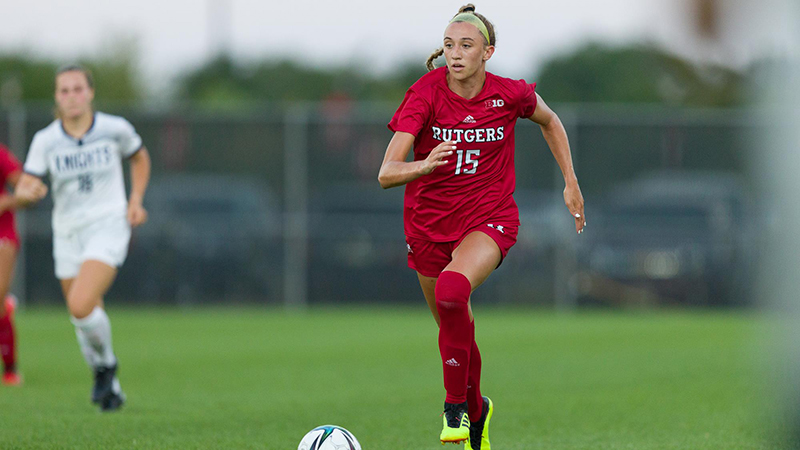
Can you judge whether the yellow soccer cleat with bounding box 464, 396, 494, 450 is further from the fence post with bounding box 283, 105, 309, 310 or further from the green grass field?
the fence post with bounding box 283, 105, 309, 310

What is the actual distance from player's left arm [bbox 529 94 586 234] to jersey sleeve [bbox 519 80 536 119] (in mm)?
48

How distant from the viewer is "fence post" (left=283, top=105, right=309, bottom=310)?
55.8 ft

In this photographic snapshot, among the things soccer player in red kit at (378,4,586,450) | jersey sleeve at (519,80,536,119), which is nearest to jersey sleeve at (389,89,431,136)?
soccer player in red kit at (378,4,586,450)

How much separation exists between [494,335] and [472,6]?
8.65 m

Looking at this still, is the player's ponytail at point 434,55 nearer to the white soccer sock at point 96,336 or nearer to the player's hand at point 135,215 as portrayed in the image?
the player's hand at point 135,215

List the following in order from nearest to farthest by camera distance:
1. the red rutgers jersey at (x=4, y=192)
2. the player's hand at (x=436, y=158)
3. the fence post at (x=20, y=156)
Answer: the player's hand at (x=436, y=158), the red rutgers jersey at (x=4, y=192), the fence post at (x=20, y=156)

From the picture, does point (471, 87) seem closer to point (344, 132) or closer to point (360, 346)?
point (360, 346)

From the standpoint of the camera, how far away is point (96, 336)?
6645mm

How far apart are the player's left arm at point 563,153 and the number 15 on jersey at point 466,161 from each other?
43cm

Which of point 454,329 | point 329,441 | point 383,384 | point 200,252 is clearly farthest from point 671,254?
point 329,441

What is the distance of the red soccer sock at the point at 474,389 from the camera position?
15.9 feet

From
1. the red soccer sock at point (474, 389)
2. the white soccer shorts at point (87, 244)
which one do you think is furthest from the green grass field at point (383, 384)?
the white soccer shorts at point (87, 244)

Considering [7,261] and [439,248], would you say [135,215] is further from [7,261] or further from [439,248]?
[439,248]

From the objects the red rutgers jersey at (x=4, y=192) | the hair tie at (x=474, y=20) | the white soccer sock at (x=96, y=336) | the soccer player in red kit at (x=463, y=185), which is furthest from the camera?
the red rutgers jersey at (x=4, y=192)
